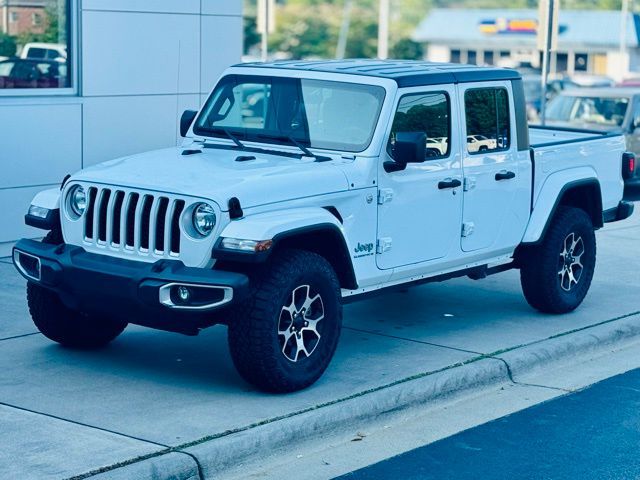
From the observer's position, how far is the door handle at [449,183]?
8305 millimetres

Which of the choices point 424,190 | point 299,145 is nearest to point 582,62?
point 424,190

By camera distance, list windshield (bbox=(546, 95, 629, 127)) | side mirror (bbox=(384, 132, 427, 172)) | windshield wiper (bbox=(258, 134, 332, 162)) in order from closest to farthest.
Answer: side mirror (bbox=(384, 132, 427, 172))
windshield wiper (bbox=(258, 134, 332, 162))
windshield (bbox=(546, 95, 629, 127))

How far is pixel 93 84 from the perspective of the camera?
12.6 meters

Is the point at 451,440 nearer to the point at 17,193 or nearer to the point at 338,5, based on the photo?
the point at 17,193

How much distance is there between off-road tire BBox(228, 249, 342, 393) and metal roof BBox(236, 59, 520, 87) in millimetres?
1542

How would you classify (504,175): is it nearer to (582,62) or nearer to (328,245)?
(328,245)

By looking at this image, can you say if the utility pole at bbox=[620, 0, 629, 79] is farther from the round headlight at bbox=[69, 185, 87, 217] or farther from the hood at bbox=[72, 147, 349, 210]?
the round headlight at bbox=[69, 185, 87, 217]

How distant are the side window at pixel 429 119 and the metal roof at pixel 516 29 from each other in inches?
2602

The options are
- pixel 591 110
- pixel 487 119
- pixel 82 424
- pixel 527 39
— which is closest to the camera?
pixel 82 424

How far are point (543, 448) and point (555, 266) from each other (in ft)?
9.71

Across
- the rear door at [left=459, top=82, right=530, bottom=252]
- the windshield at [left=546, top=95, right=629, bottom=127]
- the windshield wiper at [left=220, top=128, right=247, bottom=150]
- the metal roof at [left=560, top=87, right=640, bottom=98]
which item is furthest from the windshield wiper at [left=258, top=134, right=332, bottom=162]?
the metal roof at [left=560, top=87, right=640, bottom=98]

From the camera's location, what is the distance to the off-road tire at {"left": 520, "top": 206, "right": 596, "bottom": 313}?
9.41 metres

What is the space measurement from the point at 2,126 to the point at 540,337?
5578 millimetres

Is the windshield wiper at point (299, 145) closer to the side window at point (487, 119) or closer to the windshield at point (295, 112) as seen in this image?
the windshield at point (295, 112)
